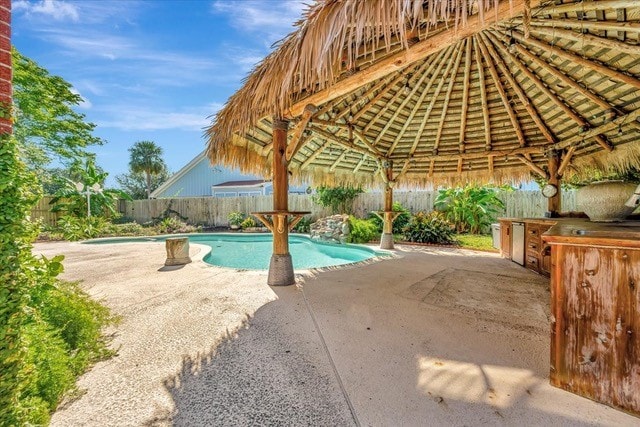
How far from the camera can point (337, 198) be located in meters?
12.5

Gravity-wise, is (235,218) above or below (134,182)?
below

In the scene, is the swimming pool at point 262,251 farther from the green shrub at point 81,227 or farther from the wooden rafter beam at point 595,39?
the wooden rafter beam at point 595,39

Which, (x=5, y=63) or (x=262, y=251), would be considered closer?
(x=5, y=63)

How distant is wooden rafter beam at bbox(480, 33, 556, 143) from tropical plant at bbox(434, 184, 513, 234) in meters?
4.46

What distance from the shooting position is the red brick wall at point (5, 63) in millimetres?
1320

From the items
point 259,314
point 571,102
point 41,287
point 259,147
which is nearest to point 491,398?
point 259,314

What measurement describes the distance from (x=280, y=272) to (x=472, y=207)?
9193mm

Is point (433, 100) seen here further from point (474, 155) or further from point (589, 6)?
point (589, 6)

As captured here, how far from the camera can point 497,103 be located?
5727mm

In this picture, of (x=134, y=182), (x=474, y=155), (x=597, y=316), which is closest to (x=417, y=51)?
(x=597, y=316)

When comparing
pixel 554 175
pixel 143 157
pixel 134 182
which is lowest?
pixel 554 175

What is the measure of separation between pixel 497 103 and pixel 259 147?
522cm

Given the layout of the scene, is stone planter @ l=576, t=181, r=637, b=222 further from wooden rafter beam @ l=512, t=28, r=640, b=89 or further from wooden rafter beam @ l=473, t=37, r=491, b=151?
wooden rafter beam @ l=473, t=37, r=491, b=151

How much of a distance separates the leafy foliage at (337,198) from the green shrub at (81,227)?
10.1 m
